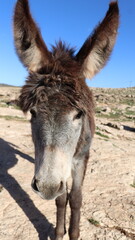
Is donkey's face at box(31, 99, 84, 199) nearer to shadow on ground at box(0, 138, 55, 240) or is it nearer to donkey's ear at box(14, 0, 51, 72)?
donkey's ear at box(14, 0, 51, 72)

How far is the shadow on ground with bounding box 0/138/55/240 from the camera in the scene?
358cm

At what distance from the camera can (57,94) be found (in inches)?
94.5

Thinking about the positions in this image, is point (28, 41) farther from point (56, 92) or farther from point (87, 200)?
point (87, 200)

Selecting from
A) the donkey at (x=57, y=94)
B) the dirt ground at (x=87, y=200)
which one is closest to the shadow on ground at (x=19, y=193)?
the dirt ground at (x=87, y=200)

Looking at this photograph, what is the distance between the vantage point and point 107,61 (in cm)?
300

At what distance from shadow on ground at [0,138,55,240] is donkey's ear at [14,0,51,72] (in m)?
2.48

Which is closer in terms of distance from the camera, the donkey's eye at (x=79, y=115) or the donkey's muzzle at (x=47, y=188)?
the donkey's muzzle at (x=47, y=188)

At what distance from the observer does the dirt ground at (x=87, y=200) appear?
11.5 ft

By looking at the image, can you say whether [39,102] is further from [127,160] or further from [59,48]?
[127,160]

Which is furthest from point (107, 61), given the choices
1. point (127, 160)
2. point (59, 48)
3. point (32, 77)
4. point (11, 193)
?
point (127, 160)

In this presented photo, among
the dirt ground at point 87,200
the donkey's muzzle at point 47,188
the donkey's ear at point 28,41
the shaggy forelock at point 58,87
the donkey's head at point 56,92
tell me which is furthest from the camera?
the dirt ground at point 87,200

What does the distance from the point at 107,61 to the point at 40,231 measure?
9.05ft

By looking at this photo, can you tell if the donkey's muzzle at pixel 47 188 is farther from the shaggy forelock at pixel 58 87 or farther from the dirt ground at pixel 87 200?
the dirt ground at pixel 87 200

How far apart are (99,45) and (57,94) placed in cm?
92
